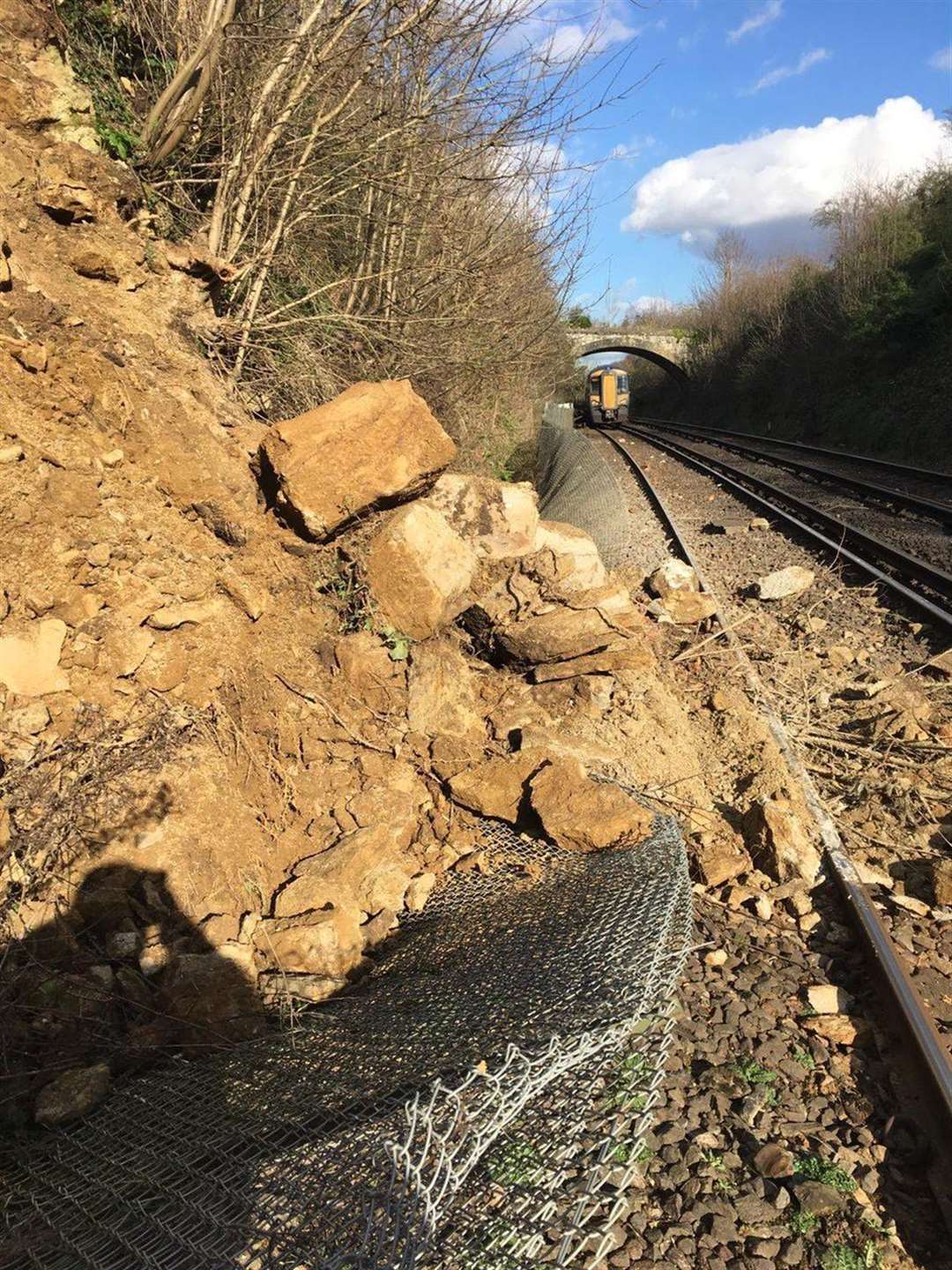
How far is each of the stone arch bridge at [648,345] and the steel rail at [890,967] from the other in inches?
1782

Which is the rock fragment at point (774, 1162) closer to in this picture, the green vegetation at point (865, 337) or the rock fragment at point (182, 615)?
the rock fragment at point (182, 615)

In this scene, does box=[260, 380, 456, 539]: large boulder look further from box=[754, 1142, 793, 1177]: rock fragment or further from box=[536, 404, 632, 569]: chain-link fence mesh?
box=[536, 404, 632, 569]: chain-link fence mesh

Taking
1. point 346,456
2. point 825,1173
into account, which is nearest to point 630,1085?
point 825,1173

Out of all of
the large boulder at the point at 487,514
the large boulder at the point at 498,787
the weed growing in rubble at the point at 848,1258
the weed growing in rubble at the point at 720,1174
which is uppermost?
the large boulder at the point at 487,514

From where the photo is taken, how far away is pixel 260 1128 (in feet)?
6.97

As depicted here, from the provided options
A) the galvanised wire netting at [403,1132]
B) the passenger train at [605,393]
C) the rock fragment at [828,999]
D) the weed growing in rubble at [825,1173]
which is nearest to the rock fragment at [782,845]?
the rock fragment at [828,999]

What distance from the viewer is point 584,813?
11.3 feet

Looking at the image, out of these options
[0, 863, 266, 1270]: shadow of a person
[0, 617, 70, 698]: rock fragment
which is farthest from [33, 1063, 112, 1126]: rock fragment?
[0, 617, 70, 698]: rock fragment

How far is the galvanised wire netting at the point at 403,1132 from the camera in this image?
167 cm

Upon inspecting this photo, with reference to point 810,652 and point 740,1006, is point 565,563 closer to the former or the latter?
point 810,652

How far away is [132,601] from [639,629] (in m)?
3.73

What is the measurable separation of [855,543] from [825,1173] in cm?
877

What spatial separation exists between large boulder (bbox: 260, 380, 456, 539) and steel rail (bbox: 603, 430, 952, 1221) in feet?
10.2

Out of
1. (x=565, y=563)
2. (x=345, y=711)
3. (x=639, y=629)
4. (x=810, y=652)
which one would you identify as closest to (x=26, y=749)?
(x=345, y=711)
